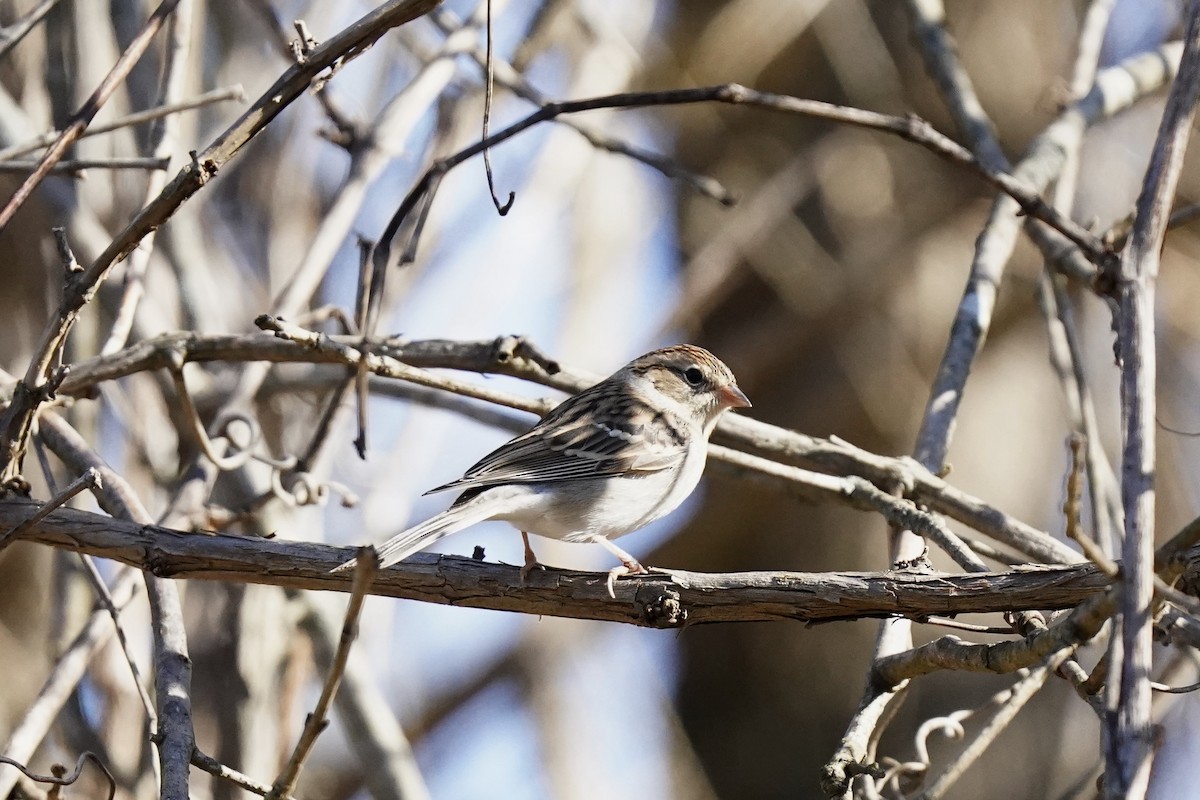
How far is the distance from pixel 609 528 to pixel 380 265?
1.51m

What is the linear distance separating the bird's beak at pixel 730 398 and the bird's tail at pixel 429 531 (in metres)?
1.23

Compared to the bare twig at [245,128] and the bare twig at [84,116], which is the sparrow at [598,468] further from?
the bare twig at [84,116]

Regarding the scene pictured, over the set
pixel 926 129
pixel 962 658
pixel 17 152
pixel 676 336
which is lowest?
pixel 962 658

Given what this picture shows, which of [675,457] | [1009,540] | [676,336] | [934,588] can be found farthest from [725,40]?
[934,588]

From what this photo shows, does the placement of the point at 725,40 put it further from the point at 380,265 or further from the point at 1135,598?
the point at 1135,598

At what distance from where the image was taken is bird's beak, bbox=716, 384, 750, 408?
4.51 m

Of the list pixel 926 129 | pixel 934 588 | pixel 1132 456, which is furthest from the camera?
pixel 926 129

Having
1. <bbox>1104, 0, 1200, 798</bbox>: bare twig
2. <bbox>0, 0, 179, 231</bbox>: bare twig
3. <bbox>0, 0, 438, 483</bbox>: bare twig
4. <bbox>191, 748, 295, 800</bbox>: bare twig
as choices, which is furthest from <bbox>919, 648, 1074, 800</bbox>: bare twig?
<bbox>0, 0, 179, 231</bbox>: bare twig

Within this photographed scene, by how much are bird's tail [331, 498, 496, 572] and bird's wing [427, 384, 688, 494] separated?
0.54ft

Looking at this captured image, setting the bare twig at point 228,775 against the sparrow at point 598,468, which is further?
the sparrow at point 598,468

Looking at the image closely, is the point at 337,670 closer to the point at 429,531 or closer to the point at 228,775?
the point at 228,775

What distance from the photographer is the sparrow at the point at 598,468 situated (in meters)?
3.79

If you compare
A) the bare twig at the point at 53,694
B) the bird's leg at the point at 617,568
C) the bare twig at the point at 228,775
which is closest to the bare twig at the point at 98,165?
the bare twig at the point at 53,694

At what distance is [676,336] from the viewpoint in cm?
715
